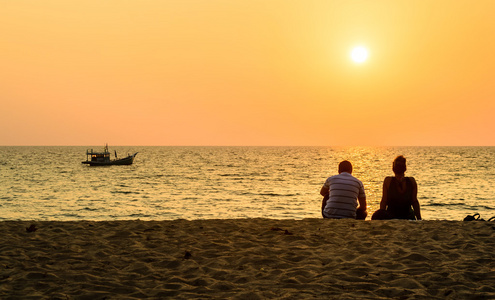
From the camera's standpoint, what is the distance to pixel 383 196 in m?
10.4

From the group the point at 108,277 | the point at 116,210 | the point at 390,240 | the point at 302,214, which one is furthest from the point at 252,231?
the point at 116,210

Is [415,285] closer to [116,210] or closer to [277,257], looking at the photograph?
[277,257]

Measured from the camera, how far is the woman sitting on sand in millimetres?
10023

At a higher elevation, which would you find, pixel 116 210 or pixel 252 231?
pixel 252 231

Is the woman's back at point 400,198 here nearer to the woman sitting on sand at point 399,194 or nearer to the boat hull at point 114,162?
the woman sitting on sand at point 399,194

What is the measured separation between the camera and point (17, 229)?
10133 millimetres

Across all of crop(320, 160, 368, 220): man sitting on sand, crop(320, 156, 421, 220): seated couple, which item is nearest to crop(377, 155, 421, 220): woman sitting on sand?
crop(320, 156, 421, 220): seated couple

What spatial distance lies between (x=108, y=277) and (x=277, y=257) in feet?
8.75

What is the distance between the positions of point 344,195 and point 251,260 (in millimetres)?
3796

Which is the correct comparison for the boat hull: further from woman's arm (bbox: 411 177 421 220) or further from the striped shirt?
woman's arm (bbox: 411 177 421 220)

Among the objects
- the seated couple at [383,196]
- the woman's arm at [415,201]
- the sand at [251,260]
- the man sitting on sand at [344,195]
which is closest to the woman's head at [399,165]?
the seated couple at [383,196]

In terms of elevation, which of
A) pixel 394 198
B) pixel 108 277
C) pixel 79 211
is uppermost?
pixel 394 198

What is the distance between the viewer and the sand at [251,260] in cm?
611

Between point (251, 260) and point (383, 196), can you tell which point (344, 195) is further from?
point (251, 260)
